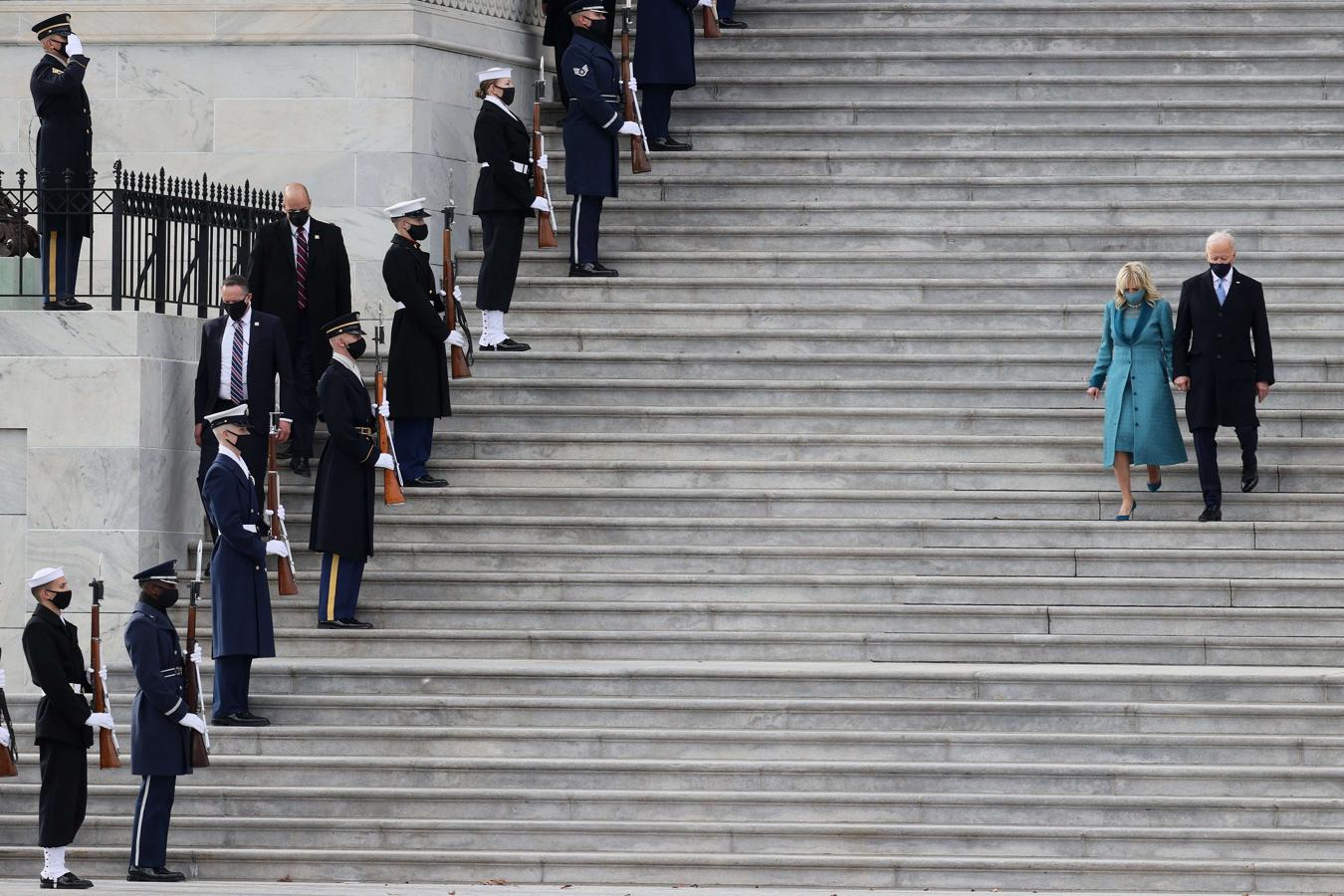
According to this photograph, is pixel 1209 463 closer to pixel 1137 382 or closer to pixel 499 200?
pixel 1137 382

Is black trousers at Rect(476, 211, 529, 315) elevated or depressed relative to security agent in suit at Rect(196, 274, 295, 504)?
elevated

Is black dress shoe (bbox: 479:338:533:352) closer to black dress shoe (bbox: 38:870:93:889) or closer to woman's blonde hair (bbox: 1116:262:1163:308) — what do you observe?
woman's blonde hair (bbox: 1116:262:1163:308)

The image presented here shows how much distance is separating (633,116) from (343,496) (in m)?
5.35

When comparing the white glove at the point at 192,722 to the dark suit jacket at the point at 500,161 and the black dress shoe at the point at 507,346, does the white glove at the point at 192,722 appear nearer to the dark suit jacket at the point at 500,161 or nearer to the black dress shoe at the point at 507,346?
the black dress shoe at the point at 507,346

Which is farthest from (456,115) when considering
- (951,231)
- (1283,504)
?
(1283,504)

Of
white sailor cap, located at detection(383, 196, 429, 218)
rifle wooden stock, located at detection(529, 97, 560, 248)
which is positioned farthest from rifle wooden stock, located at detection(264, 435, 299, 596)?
rifle wooden stock, located at detection(529, 97, 560, 248)

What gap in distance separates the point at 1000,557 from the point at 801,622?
1.36 meters

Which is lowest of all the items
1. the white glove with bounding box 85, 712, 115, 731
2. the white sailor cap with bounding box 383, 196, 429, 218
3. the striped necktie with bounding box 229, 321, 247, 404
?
the white glove with bounding box 85, 712, 115, 731

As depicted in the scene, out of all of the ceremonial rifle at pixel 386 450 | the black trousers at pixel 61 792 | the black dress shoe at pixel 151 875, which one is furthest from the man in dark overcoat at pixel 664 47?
the black dress shoe at pixel 151 875

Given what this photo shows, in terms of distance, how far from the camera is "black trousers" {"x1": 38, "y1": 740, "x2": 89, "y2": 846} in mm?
12820

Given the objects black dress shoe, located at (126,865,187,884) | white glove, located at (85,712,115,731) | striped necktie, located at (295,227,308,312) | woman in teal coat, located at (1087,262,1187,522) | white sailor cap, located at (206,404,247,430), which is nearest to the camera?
black dress shoe, located at (126,865,187,884)

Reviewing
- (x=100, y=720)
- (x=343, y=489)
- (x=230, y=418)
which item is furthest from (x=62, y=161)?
(x=100, y=720)

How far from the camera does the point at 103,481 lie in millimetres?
15242

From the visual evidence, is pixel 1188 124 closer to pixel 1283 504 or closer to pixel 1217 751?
pixel 1283 504
